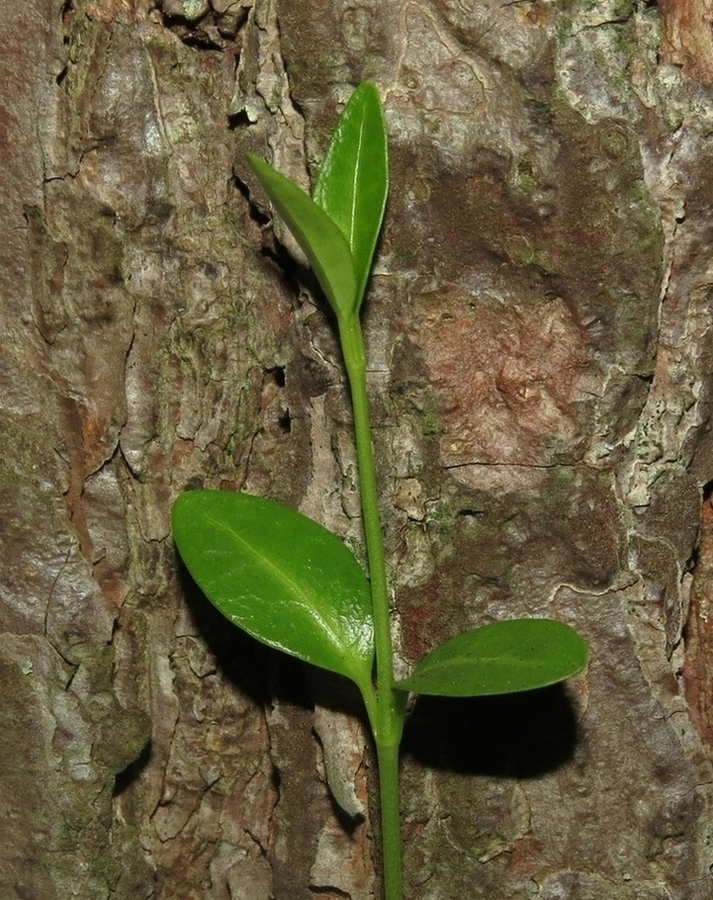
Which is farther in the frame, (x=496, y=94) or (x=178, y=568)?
(x=178, y=568)

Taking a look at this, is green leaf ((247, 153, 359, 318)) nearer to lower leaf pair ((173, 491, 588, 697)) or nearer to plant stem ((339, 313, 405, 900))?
plant stem ((339, 313, 405, 900))

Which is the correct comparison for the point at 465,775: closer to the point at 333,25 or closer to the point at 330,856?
the point at 330,856

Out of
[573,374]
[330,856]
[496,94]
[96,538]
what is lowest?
[330,856]

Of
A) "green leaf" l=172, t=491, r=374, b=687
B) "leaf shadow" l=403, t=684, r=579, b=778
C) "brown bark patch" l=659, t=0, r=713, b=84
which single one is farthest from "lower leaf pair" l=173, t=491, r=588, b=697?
"brown bark patch" l=659, t=0, r=713, b=84

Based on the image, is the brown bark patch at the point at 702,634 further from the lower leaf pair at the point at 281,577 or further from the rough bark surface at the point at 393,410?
the lower leaf pair at the point at 281,577

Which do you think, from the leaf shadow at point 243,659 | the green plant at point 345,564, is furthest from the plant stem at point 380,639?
the leaf shadow at point 243,659

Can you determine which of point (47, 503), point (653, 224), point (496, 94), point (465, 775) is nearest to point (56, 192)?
point (47, 503)
